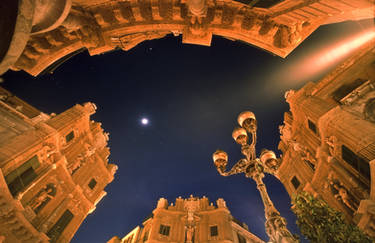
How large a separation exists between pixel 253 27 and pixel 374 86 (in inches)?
363

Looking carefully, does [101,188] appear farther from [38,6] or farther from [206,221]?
[38,6]

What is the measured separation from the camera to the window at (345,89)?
429 inches

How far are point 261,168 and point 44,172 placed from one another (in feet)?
54.0

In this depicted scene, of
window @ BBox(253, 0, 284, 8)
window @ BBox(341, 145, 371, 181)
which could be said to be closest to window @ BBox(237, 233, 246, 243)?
window @ BBox(341, 145, 371, 181)

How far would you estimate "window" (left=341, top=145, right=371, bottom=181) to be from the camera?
29.1 ft

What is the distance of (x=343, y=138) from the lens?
988 cm

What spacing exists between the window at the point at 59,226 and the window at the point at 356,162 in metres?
22.4

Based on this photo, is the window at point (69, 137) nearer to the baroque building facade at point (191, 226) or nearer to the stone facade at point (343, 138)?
the baroque building facade at point (191, 226)

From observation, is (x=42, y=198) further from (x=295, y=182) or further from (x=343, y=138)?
(x=295, y=182)

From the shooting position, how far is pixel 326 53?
1251cm

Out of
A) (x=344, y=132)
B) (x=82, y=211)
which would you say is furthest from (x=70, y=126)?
(x=344, y=132)

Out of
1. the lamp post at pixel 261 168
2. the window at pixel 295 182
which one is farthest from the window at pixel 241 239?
the lamp post at pixel 261 168

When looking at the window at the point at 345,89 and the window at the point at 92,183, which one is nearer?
the window at the point at 345,89

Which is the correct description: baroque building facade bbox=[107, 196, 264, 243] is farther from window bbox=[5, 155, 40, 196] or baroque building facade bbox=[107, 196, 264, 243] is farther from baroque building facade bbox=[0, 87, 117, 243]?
window bbox=[5, 155, 40, 196]
